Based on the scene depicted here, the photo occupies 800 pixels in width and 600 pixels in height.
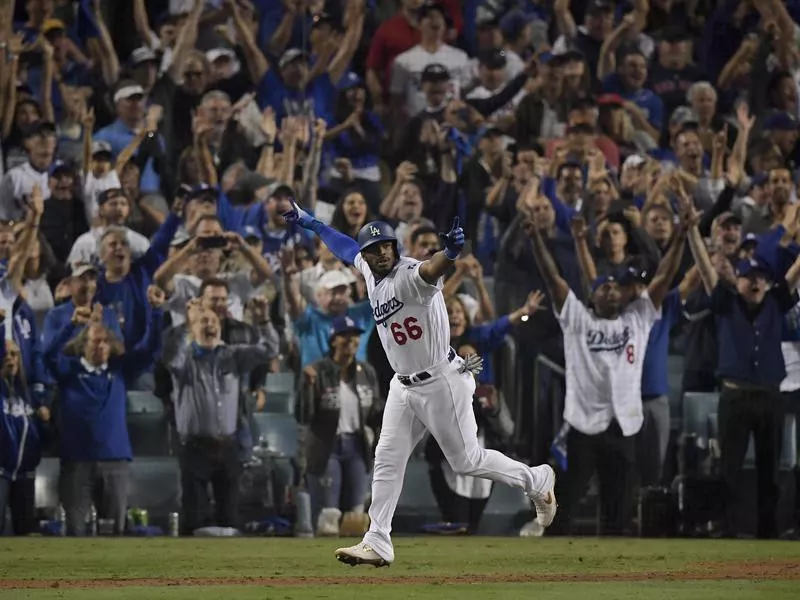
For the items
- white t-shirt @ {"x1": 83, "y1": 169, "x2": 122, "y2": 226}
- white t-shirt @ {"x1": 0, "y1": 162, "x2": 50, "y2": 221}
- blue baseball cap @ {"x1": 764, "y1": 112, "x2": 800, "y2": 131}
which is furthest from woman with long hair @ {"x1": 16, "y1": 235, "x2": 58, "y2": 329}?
blue baseball cap @ {"x1": 764, "y1": 112, "x2": 800, "y2": 131}

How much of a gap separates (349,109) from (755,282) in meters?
4.61

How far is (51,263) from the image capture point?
1410 cm

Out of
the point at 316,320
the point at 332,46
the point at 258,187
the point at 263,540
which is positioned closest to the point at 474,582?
the point at 263,540

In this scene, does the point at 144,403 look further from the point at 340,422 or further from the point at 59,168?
the point at 59,168

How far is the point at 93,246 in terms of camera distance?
14188 mm

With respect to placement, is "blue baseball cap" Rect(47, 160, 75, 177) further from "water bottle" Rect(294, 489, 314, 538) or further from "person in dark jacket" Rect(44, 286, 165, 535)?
"water bottle" Rect(294, 489, 314, 538)

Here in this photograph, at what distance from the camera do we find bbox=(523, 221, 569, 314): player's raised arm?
14234mm

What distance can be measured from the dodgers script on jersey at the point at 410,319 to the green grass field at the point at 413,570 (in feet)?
4.64

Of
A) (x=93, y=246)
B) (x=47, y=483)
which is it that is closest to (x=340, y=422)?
(x=47, y=483)

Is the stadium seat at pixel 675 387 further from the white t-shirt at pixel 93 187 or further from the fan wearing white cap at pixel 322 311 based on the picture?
the white t-shirt at pixel 93 187

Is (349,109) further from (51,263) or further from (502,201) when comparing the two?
(51,263)

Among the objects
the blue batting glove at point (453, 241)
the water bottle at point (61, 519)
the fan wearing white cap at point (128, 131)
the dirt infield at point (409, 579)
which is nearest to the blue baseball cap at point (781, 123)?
the dirt infield at point (409, 579)

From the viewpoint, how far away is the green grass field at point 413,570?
827 centimetres

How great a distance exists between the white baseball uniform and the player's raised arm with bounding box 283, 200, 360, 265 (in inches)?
21.2
